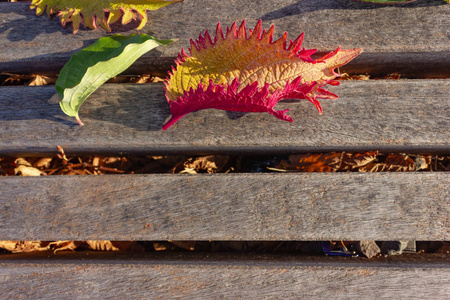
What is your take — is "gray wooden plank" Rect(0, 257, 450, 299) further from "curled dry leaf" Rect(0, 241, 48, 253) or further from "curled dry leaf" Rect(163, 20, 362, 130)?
"curled dry leaf" Rect(163, 20, 362, 130)

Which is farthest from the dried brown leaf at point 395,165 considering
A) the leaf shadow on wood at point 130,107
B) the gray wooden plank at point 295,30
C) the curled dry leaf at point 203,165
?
the leaf shadow on wood at point 130,107

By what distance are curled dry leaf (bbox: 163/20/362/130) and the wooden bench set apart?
0.12m

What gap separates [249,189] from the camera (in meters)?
1.00

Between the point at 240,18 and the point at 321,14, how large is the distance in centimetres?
29

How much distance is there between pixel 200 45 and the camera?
3.06 ft

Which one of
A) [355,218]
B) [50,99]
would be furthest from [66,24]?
[355,218]

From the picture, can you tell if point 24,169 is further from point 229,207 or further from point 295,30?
point 295,30

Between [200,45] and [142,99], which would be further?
[142,99]

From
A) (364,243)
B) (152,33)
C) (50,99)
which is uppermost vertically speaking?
(152,33)

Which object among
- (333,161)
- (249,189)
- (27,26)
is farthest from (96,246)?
(333,161)

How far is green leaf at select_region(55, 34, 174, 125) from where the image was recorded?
89 cm

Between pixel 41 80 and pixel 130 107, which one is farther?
pixel 41 80

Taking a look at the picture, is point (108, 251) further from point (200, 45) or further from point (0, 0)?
point (0, 0)

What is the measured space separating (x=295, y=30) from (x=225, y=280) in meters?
0.91
